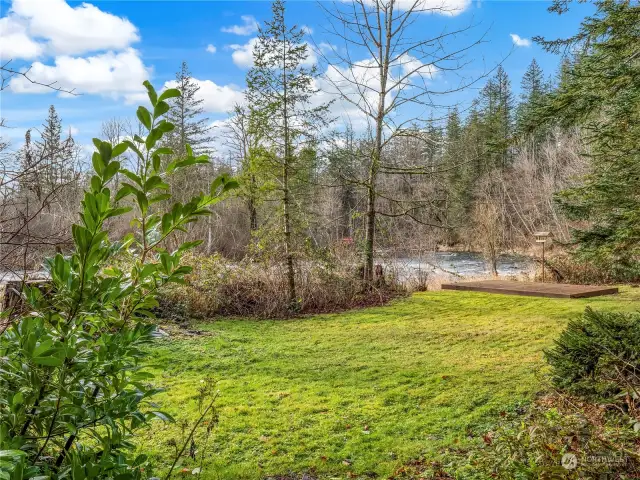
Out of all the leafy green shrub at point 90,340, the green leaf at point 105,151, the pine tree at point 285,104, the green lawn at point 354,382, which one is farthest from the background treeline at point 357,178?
the green lawn at point 354,382

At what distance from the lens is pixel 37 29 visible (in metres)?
2.69

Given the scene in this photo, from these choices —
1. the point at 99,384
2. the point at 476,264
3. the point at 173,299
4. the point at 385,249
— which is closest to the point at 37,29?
the point at 99,384

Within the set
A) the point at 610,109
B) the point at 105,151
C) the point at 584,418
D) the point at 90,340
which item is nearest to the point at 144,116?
the point at 105,151

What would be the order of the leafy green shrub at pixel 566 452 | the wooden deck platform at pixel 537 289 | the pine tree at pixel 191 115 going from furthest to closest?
the pine tree at pixel 191 115 → the wooden deck platform at pixel 537 289 → the leafy green shrub at pixel 566 452

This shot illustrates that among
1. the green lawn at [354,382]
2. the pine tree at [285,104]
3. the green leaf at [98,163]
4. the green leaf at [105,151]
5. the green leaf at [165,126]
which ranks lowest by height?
the green lawn at [354,382]

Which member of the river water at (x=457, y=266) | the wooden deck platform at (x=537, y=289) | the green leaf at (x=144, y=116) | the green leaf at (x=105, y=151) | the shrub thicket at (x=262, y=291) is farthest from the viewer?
the river water at (x=457, y=266)

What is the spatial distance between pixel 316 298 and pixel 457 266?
371 inches

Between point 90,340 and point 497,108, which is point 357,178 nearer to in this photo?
point 90,340

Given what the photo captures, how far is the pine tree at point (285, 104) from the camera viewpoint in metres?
8.01

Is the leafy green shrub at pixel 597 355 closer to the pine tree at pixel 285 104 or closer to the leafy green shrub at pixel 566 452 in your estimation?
the leafy green shrub at pixel 566 452

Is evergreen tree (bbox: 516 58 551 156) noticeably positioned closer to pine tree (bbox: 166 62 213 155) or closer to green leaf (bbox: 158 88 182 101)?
green leaf (bbox: 158 88 182 101)

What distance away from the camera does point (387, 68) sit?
8703 millimetres

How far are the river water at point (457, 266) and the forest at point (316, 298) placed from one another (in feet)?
1.27

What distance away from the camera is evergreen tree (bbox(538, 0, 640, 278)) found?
3.42m
